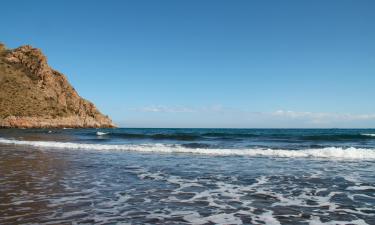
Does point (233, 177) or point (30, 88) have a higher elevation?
point (30, 88)

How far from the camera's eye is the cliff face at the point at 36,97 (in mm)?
102000

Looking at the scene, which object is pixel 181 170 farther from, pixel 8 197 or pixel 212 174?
pixel 8 197

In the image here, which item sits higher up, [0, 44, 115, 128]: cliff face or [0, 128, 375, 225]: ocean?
[0, 44, 115, 128]: cliff face

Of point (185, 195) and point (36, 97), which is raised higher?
point (36, 97)

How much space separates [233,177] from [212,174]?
3.70ft

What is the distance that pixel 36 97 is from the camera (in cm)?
11175

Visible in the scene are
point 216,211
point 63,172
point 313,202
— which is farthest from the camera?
point 63,172

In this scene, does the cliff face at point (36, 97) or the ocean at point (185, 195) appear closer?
the ocean at point (185, 195)

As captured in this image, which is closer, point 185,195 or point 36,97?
point 185,195

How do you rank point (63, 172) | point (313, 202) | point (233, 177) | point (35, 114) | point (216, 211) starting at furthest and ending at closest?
point (35, 114) < point (63, 172) < point (233, 177) < point (313, 202) < point (216, 211)

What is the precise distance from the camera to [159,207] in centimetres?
859

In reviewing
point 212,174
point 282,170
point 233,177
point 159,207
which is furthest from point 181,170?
point 159,207

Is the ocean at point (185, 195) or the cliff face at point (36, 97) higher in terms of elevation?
the cliff face at point (36, 97)

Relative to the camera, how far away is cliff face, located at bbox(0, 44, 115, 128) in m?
102
